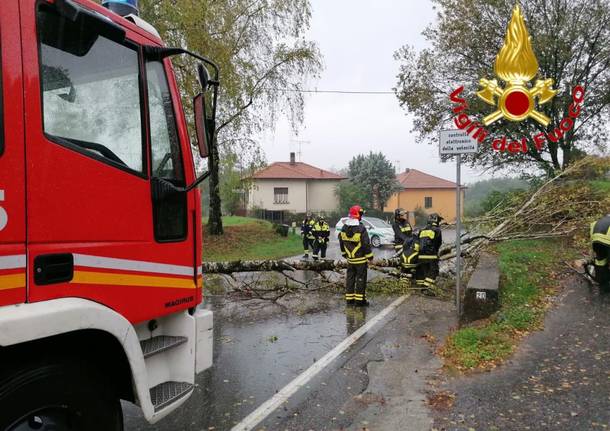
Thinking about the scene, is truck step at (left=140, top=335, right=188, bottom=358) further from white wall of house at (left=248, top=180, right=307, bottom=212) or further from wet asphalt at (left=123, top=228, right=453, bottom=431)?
white wall of house at (left=248, top=180, right=307, bottom=212)

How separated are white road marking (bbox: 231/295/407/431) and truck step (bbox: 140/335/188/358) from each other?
1105 millimetres

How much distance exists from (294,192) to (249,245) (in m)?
29.8

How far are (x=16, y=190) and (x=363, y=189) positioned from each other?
157 ft

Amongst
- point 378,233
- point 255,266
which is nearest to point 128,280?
point 255,266

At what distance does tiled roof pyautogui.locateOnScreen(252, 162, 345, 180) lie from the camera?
49.3 metres

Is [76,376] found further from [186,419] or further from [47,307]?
[186,419]

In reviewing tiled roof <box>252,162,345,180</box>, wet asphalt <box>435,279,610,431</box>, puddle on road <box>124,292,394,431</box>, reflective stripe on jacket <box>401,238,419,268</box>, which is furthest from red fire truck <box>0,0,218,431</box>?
tiled roof <box>252,162,345,180</box>

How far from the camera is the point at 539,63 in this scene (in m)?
16.3

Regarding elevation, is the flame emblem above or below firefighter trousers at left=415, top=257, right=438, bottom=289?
above

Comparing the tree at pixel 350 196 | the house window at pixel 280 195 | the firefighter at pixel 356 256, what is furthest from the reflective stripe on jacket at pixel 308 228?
the house window at pixel 280 195

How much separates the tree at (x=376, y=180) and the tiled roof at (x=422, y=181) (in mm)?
7063

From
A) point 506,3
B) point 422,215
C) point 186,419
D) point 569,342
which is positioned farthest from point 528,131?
point 422,215

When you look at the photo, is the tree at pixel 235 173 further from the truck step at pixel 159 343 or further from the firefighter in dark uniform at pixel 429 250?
the truck step at pixel 159 343

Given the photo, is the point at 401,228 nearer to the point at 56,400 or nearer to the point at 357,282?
the point at 357,282
